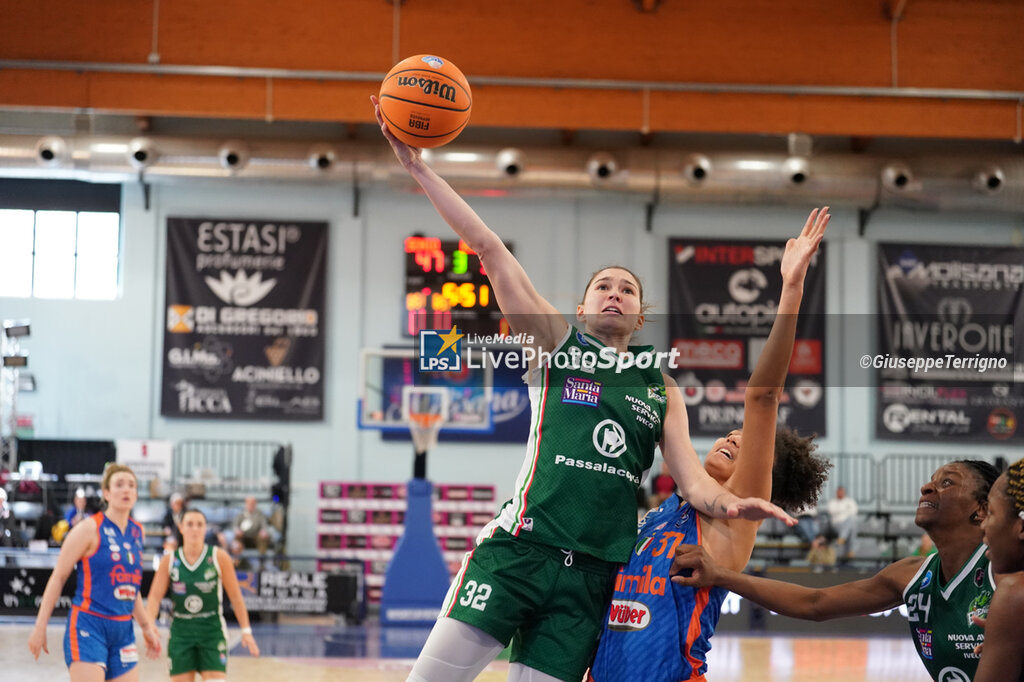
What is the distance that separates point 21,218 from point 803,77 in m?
11.8

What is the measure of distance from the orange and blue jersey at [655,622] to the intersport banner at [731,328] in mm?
12511

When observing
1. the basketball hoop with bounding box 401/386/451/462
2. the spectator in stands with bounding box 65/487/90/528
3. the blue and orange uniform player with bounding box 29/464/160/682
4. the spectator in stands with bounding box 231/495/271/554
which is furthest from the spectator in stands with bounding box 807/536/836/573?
the blue and orange uniform player with bounding box 29/464/160/682

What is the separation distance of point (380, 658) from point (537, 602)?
23.6 feet

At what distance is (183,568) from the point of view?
694 cm

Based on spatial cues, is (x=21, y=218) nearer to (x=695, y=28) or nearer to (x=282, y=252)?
(x=282, y=252)

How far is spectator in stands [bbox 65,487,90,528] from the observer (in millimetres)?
13609

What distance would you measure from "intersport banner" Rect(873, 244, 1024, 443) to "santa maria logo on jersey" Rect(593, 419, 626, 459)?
13329mm

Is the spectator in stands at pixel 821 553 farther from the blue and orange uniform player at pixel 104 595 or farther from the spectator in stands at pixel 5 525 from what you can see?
the spectator in stands at pixel 5 525

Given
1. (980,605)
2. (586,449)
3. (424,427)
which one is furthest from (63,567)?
(424,427)

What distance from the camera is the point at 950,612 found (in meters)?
3.22

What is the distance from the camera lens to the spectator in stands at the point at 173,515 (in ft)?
45.1

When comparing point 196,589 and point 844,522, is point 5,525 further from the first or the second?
point 844,522

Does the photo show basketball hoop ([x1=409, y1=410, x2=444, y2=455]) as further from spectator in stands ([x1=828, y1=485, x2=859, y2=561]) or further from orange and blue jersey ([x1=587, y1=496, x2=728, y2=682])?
orange and blue jersey ([x1=587, y1=496, x2=728, y2=682])

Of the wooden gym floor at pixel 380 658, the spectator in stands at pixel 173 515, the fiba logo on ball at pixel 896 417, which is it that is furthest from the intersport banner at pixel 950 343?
the spectator in stands at pixel 173 515
